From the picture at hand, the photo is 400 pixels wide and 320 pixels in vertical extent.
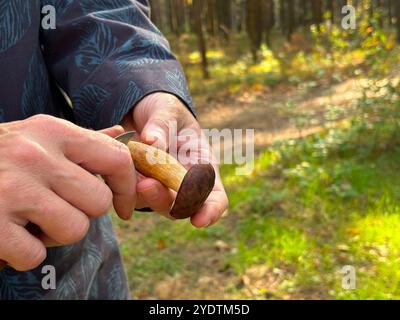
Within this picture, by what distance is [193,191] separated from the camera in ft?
3.75

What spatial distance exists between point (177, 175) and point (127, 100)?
1.04ft

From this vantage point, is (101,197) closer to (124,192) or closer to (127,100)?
(124,192)

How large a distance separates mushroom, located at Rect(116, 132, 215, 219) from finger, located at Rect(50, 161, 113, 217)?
23 centimetres

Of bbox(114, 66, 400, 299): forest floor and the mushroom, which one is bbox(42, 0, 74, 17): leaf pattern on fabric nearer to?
the mushroom

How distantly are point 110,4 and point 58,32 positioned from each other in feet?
0.62

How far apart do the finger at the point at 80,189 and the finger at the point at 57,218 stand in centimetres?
1

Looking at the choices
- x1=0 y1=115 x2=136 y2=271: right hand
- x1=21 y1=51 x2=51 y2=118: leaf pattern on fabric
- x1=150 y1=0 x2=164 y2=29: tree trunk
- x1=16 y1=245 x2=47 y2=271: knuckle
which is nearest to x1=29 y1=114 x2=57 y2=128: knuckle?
x1=0 y1=115 x2=136 y2=271: right hand

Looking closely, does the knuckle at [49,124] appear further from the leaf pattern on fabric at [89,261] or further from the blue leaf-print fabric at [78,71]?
the leaf pattern on fabric at [89,261]

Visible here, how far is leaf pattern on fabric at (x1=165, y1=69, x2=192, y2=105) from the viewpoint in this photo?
56.6 inches

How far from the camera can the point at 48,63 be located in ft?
5.33

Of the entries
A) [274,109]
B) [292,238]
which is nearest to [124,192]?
[292,238]

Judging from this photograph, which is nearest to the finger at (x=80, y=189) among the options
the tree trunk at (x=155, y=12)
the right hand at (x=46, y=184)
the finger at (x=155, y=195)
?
the right hand at (x=46, y=184)

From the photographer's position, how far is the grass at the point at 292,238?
3811 mm

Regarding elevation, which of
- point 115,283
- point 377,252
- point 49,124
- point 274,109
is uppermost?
point 49,124
